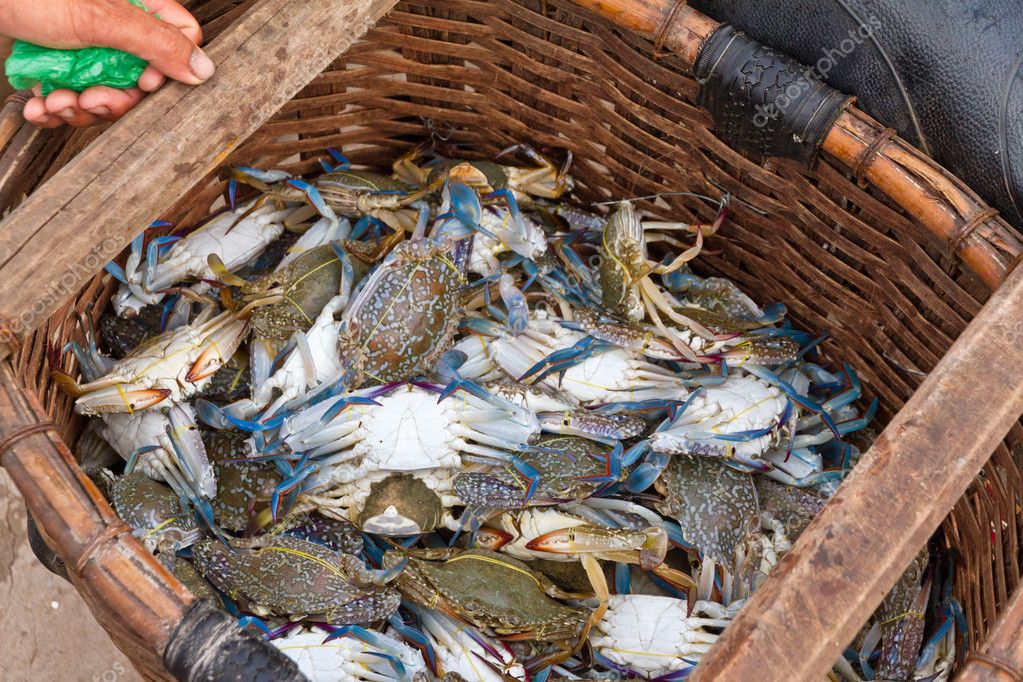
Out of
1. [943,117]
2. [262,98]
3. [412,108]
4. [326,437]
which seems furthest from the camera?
[412,108]

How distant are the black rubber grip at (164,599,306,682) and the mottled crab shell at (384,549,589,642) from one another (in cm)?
60

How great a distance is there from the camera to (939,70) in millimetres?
1673

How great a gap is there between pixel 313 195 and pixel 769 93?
1.03 m

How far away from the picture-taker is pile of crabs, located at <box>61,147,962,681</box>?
174 cm

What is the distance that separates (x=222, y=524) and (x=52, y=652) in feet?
2.81

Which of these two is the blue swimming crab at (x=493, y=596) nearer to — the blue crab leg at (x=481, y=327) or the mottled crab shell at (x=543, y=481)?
the mottled crab shell at (x=543, y=481)

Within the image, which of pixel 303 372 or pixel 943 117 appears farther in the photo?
pixel 303 372

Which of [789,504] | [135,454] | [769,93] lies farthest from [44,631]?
[769,93]

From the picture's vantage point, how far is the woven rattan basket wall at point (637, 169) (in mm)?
1703

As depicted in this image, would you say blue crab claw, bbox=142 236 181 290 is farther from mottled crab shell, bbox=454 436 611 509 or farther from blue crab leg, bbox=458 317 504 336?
mottled crab shell, bbox=454 436 611 509

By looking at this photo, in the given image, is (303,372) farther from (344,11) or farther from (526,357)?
(344,11)

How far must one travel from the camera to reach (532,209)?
7.51 feet

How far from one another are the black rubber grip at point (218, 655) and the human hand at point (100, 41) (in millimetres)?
891

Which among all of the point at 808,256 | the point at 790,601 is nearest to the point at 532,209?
the point at 808,256
